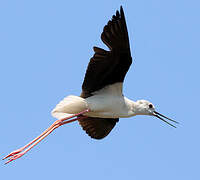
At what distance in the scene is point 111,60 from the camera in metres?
9.99

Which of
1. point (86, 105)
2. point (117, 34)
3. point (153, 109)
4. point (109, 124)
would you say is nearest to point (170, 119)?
point (153, 109)

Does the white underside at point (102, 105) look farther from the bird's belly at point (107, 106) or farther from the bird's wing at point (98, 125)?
the bird's wing at point (98, 125)

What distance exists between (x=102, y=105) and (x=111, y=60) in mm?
1027

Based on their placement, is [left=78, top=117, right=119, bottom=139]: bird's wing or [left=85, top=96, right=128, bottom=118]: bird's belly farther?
[left=78, top=117, right=119, bottom=139]: bird's wing

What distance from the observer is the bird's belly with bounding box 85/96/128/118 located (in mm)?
10523

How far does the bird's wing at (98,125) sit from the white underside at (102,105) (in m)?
0.73

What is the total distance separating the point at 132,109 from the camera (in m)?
10.8

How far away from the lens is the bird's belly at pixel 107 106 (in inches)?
414

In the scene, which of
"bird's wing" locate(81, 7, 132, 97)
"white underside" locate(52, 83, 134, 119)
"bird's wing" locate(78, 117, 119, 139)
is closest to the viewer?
"bird's wing" locate(81, 7, 132, 97)

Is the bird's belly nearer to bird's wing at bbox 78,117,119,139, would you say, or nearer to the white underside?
the white underside

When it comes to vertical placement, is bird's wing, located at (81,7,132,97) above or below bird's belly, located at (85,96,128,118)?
above

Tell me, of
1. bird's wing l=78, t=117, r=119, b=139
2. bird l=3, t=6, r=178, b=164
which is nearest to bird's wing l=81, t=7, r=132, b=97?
bird l=3, t=6, r=178, b=164

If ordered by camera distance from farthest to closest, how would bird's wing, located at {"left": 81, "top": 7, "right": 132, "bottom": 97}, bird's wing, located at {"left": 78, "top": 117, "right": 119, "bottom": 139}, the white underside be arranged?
1. bird's wing, located at {"left": 78, "top": 117, "right": 119, "bottom": 139}
2. the white underside
3. bird's wing, located at {"left": 81, "top": 7, "right": 132, "bottom": 97}

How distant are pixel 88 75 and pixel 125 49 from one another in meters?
0.95
